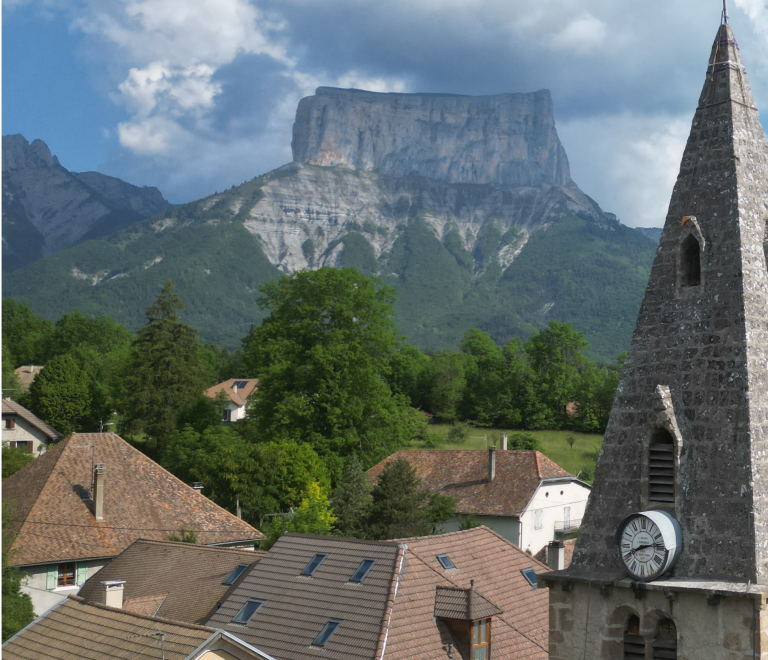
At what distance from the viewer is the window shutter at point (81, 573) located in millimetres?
35006

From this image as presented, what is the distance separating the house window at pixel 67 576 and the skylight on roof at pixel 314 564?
13.1 meters

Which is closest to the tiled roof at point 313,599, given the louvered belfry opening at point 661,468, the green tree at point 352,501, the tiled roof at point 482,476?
the louvered belfry opening at point 661,468

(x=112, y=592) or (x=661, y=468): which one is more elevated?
(x=661, y=468)

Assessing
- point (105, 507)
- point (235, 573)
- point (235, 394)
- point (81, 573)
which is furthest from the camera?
point (235, 394)

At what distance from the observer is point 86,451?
4112 centimetres

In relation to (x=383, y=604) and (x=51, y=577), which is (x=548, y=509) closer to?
(x=51, y=577)

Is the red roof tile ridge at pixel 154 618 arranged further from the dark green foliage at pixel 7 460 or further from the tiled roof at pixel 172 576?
the dark green foliage at pixel 7 460

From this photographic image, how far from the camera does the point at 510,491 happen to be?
4953 cm

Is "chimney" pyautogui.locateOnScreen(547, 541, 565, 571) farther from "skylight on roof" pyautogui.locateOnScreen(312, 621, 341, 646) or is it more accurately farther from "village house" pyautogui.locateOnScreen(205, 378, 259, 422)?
"village house" pyautogui.locateOnScreen(205, 378, 259, 422)

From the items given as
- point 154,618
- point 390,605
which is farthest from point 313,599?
point 154,618

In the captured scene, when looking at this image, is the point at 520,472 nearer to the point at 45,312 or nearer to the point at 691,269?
the point at 691,269

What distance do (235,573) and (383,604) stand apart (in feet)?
25.8

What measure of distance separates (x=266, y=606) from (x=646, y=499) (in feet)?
50.3

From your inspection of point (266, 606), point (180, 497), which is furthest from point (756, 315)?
point (180, 497)
